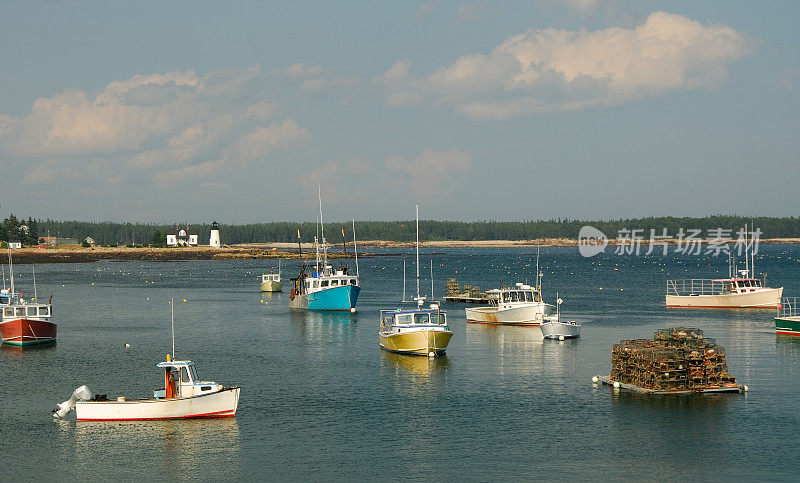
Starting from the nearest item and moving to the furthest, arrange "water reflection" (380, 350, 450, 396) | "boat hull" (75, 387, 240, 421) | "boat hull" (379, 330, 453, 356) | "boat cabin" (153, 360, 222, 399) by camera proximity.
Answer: "boat hull" (75, 387, 240, 421), "boat cabin" (153, 360, 222, 399), "water reflection" (380, 350, 450, 396), "boat hull" (379, 330, 453, 356)

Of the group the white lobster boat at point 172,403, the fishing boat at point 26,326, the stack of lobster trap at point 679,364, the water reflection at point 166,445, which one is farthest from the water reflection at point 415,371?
the fishing boat at point 26,326

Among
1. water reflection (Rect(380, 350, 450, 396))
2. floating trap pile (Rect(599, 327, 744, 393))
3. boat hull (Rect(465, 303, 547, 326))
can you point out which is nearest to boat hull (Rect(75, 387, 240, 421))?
water reflection (Rect(380, 350, 450, 396))

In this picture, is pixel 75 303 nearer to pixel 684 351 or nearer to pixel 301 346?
pixel 301 346

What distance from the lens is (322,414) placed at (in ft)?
140

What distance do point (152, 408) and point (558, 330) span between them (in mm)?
37239

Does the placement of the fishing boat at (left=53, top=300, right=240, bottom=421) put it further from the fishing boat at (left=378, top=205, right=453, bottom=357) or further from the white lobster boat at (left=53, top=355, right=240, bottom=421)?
the fishing boat at (left=378, top=205, right=453, bottom=357)

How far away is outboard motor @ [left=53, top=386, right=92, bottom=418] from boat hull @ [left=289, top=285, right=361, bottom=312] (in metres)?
51.6

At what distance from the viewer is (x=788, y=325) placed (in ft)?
227

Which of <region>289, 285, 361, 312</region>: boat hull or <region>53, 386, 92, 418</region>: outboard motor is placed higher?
<region>289, 285, 361, 312</region>: boat hull

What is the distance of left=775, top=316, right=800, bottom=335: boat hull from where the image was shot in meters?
68.5

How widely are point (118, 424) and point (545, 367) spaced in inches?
1092

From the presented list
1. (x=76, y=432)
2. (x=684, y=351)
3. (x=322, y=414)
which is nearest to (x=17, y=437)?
(x=76, y=432)

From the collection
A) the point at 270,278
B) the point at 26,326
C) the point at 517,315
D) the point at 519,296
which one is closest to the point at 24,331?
the point at 26,326

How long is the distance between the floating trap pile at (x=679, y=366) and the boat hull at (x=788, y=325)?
26119mm
